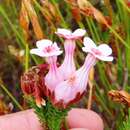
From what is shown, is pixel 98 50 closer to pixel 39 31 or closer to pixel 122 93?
pixel 122 93

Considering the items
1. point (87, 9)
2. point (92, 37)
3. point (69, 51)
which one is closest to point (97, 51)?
point (69, 51)

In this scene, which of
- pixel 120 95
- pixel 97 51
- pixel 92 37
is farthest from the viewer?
pixel 92 37

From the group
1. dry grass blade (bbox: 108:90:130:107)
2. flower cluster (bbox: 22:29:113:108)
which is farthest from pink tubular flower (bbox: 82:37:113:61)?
dry grass blade (bbox: 108:90:130:107)

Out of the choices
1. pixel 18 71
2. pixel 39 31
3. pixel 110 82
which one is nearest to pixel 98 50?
pixel 39 31

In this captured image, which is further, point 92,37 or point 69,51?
point 92,37

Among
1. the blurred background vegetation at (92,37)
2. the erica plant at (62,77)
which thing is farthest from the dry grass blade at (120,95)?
the erica plant at (62,77)

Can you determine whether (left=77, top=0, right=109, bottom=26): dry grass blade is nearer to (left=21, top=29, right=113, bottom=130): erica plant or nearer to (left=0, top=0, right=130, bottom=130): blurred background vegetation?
(left=0, top=0, right=130, bottom=130): blurred background vegetation

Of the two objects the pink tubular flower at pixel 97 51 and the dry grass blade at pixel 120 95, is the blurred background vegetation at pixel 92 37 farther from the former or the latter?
the pink tubular flower at pixel 97 51

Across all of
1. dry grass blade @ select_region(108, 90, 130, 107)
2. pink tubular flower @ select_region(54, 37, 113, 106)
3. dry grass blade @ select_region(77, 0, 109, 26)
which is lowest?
dry grass blade @ select_region(108, 90, 130, 107)

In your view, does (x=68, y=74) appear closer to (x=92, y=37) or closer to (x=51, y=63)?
(x=51, y=63)
